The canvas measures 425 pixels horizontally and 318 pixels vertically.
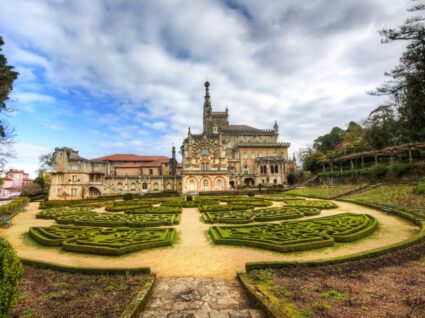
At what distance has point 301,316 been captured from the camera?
17.0 feet

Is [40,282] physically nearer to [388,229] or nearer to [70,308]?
[70,308]

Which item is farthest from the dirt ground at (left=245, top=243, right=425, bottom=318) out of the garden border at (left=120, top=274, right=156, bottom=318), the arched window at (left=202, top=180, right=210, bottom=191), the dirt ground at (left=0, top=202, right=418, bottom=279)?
the arched window at (left=202, top=180, right=210, bottom=191)

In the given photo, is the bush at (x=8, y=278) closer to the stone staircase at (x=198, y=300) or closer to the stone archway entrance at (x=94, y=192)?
the stone staircase at (x=198, y=300)

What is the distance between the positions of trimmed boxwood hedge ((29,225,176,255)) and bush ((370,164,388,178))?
33.8 metres

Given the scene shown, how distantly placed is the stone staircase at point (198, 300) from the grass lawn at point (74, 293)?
0.64 metres

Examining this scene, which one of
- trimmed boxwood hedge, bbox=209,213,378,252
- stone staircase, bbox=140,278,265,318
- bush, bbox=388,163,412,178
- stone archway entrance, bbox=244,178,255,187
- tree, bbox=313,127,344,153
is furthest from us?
tree, bbox=313,127,344,153

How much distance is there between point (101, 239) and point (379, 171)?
37.6 meters

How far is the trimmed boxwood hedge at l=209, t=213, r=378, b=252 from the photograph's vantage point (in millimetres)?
10797

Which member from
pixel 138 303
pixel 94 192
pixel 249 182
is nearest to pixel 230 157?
pixel 249 182

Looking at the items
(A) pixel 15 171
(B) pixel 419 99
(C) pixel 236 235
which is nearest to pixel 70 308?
(C) pixel 236 235

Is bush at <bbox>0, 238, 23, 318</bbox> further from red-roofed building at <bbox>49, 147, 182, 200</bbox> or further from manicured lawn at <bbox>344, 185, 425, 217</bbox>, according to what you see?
red-roofed building at <bbox>49, 147, 182, 200</bbox>

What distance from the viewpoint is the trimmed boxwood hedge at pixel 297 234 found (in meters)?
10.8

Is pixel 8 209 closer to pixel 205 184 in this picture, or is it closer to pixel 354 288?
pixel 354 288

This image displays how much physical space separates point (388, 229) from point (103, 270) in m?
15.1
